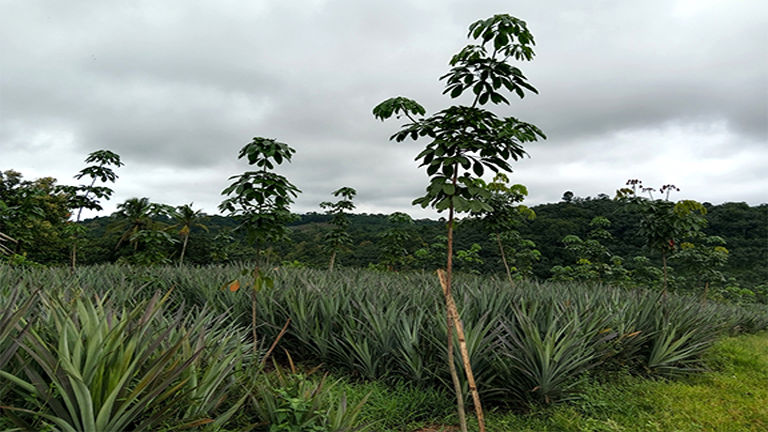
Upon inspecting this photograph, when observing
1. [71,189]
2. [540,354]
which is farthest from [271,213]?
[71,189]

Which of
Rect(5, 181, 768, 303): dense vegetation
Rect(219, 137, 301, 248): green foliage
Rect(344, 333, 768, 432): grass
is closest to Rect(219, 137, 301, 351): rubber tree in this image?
Rect(219, 137, 301, 248): green foliage

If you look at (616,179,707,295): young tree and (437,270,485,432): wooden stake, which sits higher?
(616,179,707,295): young tree

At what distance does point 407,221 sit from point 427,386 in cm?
876

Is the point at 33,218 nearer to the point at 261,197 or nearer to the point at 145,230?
the point at 145,230

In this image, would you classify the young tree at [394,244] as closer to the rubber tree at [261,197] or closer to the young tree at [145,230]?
the young tree at [145,230]

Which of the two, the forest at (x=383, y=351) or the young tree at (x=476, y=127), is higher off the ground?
the young tree at (x=476, y=127)

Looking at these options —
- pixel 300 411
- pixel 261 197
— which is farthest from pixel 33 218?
pixel 300 411

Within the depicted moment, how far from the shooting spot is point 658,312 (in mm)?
4625

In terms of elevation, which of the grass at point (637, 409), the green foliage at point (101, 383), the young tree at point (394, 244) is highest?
the young tree at point (394, 244)

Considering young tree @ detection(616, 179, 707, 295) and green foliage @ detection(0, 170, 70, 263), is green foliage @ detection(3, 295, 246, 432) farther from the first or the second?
young tree @ detection(616, 179, 707, 295)

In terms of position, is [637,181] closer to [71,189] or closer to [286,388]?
[286,388]

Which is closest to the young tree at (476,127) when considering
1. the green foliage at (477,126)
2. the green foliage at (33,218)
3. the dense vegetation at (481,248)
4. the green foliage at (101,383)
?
the green foliage at (477,126)

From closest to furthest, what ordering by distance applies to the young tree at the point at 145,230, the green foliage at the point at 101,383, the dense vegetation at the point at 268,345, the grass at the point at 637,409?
the green foliage at the point at 101,383, the dense vegetation at the point at 268,345, the grass at the point at 637,409, the young tree at the point at 145,230

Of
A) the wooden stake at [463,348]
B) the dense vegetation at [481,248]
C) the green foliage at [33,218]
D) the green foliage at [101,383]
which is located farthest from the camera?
the dense vegetation at [481,248]
